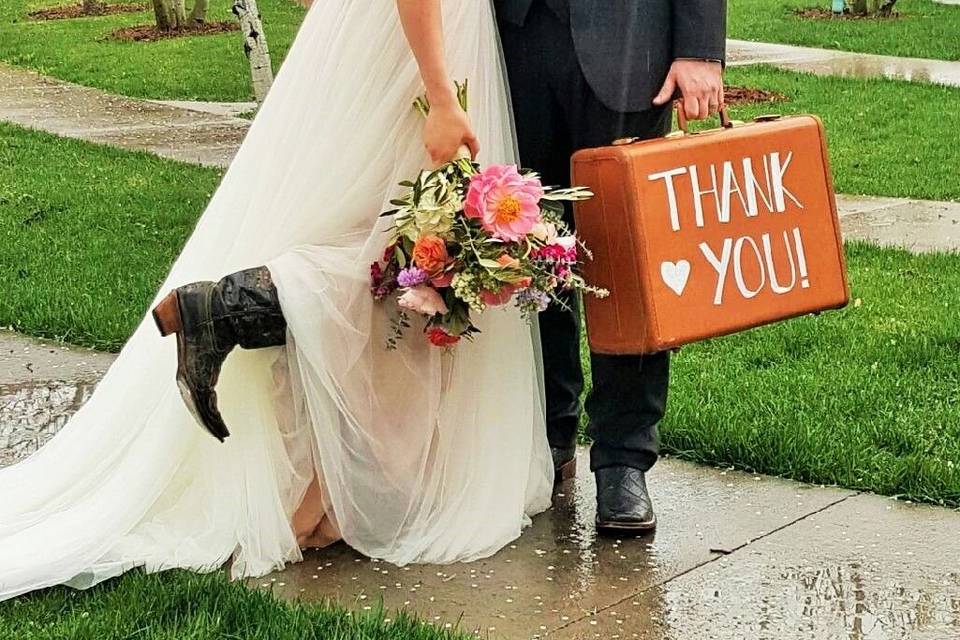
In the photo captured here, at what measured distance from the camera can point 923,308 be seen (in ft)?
19.0

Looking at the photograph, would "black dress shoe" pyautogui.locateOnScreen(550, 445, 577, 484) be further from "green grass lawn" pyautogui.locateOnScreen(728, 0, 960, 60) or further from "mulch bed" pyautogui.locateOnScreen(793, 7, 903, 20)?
"mulch bed" pyautogui.locateOnScreen(793, 7, 903, 20)

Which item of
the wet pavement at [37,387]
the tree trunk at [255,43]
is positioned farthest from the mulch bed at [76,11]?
the wet pavement at [37,387]

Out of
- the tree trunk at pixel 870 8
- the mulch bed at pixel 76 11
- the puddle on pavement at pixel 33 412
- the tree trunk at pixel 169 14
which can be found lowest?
the puddle on pavement at pixel 33 412

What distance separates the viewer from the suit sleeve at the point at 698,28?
11.5 feet

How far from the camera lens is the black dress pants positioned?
3.63 meters

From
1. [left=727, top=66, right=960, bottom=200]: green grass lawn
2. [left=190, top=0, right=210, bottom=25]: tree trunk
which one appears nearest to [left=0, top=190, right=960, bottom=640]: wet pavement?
[left=727, top=66, right=960, bottom=200]: green grass lawn

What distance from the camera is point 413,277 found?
336 cm

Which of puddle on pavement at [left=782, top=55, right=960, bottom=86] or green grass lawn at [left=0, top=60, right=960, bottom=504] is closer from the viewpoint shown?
green grass lawn at [left=0, top=60, right=960, bottom=504]

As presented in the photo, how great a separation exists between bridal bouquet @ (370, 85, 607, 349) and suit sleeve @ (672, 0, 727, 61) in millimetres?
438

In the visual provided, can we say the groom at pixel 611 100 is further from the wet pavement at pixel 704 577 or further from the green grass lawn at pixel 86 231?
the green grass lawn at pixel 86 231

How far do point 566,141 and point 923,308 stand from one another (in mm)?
2520

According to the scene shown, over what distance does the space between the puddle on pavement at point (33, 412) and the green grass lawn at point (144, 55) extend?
735cm

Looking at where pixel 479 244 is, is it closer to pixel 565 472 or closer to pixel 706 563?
pixel 706 563

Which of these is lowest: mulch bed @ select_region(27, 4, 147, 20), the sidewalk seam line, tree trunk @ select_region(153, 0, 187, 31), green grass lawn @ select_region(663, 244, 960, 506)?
the sidewalk seam line
